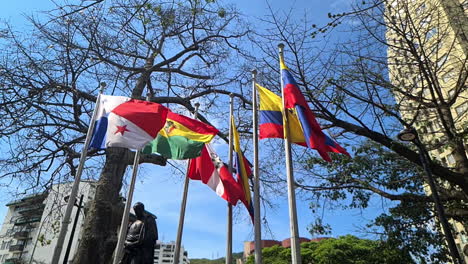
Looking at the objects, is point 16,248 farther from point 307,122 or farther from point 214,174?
point 307,122

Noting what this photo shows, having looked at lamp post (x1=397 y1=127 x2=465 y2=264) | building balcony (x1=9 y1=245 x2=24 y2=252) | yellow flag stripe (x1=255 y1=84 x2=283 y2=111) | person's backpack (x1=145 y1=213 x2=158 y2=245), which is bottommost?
person's backpack (x1=145 y1=213 x2=158 y2=245)

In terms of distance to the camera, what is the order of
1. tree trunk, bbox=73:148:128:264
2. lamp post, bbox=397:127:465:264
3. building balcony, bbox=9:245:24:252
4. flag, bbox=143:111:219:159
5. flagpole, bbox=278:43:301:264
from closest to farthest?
flagpole, bbox=278:43:301:264 → flag, bbox=143:111:219:159 → lamp post, bbox=397:127:465:264 → tree trunk, bbox=73:148:128:264 → building balcony, bbox=9:245:24:252

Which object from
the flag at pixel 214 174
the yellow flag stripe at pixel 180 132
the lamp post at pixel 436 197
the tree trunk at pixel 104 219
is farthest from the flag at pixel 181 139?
the lamp post at pixel 436 197

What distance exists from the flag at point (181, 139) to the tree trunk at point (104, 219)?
11.3 ft

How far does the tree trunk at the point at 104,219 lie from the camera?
948 cm

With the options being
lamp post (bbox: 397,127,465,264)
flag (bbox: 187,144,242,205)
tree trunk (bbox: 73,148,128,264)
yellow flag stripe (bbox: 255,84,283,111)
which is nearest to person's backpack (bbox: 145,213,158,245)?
flag (bbox: 187,144,242,205)

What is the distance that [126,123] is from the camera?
7582 mm

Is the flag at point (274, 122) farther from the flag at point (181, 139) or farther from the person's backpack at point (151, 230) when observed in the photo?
the person's backpack at point (151, 230)

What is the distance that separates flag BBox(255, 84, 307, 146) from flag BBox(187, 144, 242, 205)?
48.3 inches

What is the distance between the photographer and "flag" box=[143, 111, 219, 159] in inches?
304

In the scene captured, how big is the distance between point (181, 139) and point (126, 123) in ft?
4.33

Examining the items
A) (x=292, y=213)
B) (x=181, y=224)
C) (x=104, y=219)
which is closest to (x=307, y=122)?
(x=292, y=213)

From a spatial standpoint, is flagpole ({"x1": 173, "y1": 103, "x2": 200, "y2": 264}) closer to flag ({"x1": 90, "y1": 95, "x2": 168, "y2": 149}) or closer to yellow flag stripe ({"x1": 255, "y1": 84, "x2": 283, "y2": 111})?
flag ({"x1": 90, "y1": 95, "x2": 168, "y2": 149})

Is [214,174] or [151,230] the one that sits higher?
[214,174]
